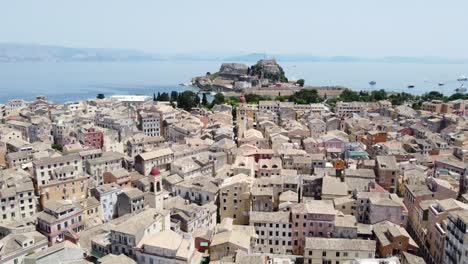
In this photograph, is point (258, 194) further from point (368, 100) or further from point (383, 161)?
point (368, 100)

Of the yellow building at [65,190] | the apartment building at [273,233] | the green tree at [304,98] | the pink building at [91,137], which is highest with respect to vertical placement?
the green tree at [304,98]

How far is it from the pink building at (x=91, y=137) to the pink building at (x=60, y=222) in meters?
21.5

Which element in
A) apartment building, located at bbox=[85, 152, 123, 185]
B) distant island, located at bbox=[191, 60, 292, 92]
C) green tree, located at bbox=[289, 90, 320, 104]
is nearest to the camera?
apartment building, located at bbox=[85, 152, 123, 185]

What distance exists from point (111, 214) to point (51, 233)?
7.02m

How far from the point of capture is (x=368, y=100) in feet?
293

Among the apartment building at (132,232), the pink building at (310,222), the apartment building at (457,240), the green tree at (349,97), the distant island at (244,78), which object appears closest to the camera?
the apartment building at (457,240)

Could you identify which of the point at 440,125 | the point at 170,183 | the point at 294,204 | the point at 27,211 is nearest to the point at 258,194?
the point at 294,204

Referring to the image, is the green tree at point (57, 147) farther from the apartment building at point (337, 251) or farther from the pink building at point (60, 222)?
the apartment building at point (337, 251)

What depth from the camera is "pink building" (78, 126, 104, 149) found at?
51.1 metres

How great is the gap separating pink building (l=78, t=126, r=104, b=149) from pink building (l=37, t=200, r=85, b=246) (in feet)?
70.6

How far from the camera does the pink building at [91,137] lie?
5106 cm

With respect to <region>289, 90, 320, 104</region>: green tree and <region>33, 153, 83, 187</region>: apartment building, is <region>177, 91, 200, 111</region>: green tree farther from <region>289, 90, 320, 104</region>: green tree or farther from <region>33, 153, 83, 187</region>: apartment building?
<region>33, 153, 83, 187</region>: apartment building

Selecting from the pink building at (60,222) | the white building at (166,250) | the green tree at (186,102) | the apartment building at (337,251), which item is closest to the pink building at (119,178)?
the pink building at (60,222)

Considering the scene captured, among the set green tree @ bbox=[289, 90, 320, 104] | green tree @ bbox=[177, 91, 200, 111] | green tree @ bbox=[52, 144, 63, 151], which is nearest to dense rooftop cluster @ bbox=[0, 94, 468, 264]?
green tree @ bbox=[52, 144, 63, 151]
